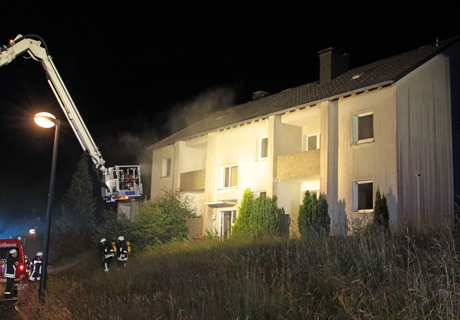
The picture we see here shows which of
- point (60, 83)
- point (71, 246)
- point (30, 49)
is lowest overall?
point (71, 246)

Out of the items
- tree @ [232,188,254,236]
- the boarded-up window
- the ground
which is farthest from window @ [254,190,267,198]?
the ground

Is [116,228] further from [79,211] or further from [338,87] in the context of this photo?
[79,211]

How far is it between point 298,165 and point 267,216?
8.44ft

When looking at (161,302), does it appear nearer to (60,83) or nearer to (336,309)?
(336,309)

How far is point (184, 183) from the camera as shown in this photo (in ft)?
87.7

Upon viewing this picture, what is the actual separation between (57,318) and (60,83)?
37.8 feet

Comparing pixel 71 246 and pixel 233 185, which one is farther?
pixel 71 246

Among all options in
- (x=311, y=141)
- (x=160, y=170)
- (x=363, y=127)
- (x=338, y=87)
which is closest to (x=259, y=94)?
(x=311, y=141)

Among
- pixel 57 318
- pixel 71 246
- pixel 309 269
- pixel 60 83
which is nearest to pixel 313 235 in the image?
pixel 309 269

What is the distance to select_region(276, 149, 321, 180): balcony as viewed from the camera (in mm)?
19156

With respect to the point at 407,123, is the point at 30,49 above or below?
above

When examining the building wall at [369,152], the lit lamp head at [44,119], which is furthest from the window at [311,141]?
the lit lamp head at [44,119]

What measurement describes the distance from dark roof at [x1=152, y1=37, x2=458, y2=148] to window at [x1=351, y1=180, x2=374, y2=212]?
3492 millimetres

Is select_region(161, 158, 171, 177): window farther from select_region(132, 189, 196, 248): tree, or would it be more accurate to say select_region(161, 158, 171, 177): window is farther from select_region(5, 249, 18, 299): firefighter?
select_region(5, 249, 18, 299): firefighter
